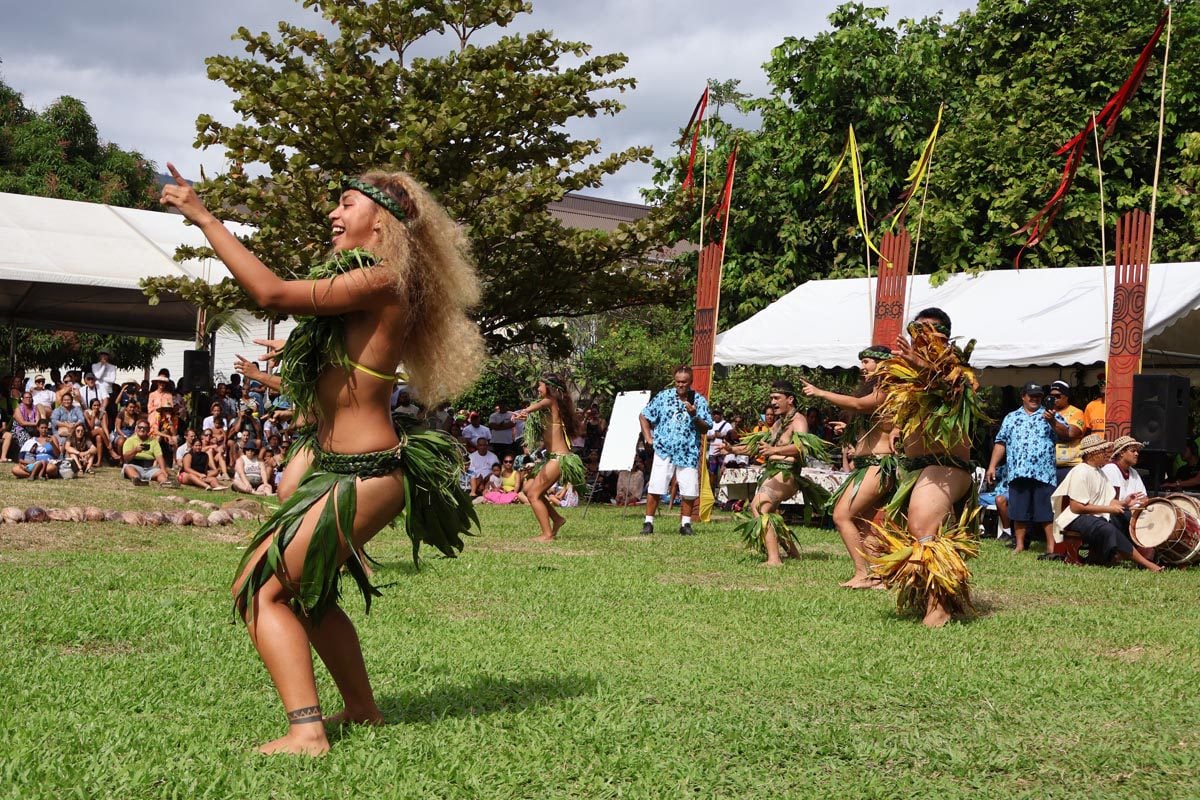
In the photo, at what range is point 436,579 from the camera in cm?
887

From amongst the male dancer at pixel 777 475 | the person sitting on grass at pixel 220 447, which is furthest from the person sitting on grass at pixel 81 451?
the male dancer at pixel 777 475

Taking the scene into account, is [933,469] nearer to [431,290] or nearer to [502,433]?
[431,290]

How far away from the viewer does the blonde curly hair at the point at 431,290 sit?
4.24 meters

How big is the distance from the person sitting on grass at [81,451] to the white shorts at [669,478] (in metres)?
9.04

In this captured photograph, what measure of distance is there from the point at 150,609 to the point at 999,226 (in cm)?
1568

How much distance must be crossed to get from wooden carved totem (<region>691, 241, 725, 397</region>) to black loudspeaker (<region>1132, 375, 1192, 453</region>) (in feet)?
19.2

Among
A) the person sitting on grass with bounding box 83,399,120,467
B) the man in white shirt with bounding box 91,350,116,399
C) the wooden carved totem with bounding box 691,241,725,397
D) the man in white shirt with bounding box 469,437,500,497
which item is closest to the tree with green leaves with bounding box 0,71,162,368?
the man in white shirt with bounding box 91,350,116,399

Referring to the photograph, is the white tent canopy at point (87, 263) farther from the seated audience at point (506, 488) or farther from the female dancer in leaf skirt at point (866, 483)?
the female dancer in leaf skirt at point (866, 483)

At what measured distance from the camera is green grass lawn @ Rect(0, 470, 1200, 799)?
396 cm

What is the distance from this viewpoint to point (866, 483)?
873 cm

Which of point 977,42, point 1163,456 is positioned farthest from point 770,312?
point 977,42

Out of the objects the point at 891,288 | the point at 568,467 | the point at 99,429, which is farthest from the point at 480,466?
the point at 891,288

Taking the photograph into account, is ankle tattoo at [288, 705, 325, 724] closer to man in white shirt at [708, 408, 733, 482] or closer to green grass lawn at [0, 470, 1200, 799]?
green grass lawn at [0, 470, 1200, 799]

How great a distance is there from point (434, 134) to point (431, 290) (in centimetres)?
1324
